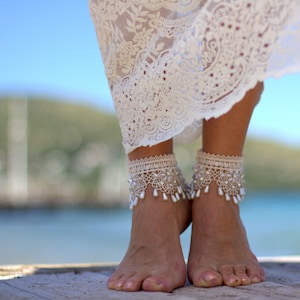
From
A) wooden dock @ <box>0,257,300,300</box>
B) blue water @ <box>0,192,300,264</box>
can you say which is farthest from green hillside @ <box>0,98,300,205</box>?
wooden dock @ <box>0,257,300,300</box>

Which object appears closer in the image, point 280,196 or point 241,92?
point 241,92

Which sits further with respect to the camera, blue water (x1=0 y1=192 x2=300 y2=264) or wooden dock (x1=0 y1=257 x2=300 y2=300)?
blue water (x1=0 y1=192 x2=300 y2=264)

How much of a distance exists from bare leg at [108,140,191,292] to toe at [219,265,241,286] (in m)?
0.07

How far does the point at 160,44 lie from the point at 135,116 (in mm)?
141

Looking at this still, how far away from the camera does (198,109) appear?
1.03 metres

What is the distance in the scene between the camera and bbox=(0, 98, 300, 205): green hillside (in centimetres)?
3139

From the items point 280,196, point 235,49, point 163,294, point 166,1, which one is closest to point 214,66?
point 235,49

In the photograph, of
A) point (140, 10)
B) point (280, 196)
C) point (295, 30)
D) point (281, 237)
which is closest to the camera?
point (295, 30)

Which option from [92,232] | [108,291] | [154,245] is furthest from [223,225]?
[92,232]

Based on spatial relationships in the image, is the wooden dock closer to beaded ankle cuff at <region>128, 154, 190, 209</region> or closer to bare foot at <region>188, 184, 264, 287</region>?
bare foot at <region>188, 184, 264, 287</region>

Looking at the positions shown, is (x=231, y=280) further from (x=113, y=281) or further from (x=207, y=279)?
(x=113, y=281)

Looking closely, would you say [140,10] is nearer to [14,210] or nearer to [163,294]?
[163,294]

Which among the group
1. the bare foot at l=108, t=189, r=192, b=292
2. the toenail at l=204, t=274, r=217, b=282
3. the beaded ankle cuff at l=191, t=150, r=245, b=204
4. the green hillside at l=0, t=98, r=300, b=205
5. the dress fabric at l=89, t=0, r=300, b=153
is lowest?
the toenail at l=204, t=274, r=217, b=282

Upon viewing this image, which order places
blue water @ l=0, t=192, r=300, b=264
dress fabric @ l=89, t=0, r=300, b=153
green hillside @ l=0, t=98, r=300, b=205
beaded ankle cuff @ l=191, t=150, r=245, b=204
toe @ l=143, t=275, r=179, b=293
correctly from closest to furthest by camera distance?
dress fabric @ l=89, t=0, r=300, b=153 → toe @ l=143, t=275, r=179, b=293 → beaded ankle cuff @ l=191, t=150, r=245, b=204 → blue water @ l=0, t=192, r=300, b=264 → green hillside @ l=0, t=98, r=300, b=205
